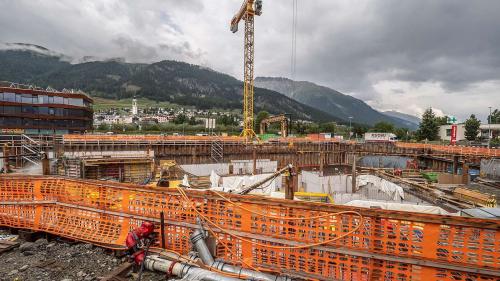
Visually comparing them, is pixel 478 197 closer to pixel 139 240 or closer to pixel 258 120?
pixel 139 240

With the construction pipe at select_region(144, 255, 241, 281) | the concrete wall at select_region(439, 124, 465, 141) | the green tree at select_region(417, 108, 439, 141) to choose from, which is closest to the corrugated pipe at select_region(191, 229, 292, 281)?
the construction pipe at select_region(144, 255, 241, 281)

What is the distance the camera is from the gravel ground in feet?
18.0

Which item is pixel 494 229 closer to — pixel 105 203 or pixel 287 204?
pixel 287 204

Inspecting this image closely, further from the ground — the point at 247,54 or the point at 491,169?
the point at 247,54

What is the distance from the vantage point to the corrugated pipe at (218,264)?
4976mm

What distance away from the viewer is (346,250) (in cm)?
474

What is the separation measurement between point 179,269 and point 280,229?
2.34m

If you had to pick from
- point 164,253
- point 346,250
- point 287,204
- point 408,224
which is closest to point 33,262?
point 164,253

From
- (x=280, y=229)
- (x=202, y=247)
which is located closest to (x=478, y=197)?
(x=280, y=229)

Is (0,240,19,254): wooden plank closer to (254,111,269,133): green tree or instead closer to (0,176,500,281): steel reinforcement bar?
(0,176,500,281): steel reinforcement bar

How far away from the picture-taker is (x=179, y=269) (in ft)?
17.7

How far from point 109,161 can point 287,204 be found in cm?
2527

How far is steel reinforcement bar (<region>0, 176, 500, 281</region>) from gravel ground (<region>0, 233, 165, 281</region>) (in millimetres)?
337

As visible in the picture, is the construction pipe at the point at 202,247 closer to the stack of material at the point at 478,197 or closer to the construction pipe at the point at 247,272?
the construction pipe at the point at 247,272
